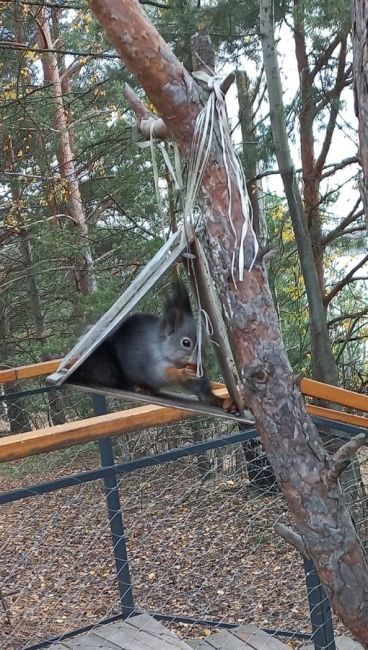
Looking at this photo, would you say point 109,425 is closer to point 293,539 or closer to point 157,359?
point 157,359

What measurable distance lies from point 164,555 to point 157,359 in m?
2.80

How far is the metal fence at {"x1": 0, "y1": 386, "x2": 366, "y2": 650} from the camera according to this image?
3709 millimetres

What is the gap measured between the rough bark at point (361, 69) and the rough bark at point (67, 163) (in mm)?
4582

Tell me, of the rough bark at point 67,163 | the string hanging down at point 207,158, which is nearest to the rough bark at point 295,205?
the string hanging down at point 207,158

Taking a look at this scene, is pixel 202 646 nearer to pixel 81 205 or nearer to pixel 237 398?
pixel 237 398

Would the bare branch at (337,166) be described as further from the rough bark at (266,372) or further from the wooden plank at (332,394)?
the rough bark at (266,372)

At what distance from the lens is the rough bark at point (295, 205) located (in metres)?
3.49

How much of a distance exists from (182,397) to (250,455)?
9.23 ft

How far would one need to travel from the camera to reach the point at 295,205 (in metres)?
3.75

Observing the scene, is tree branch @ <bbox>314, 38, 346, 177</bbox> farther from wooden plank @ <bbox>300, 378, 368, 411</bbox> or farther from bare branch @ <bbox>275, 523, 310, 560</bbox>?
bare branch @ <bbox>275, 523, 310, 560</bbox>

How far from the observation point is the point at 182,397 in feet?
5.99

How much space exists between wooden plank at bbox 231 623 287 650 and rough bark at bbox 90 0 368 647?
2.92ft

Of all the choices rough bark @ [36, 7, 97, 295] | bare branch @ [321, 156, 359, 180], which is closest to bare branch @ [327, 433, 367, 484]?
bare branch @ [321, 156, 359, 180]

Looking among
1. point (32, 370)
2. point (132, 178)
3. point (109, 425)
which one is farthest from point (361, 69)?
point (132, 178)
